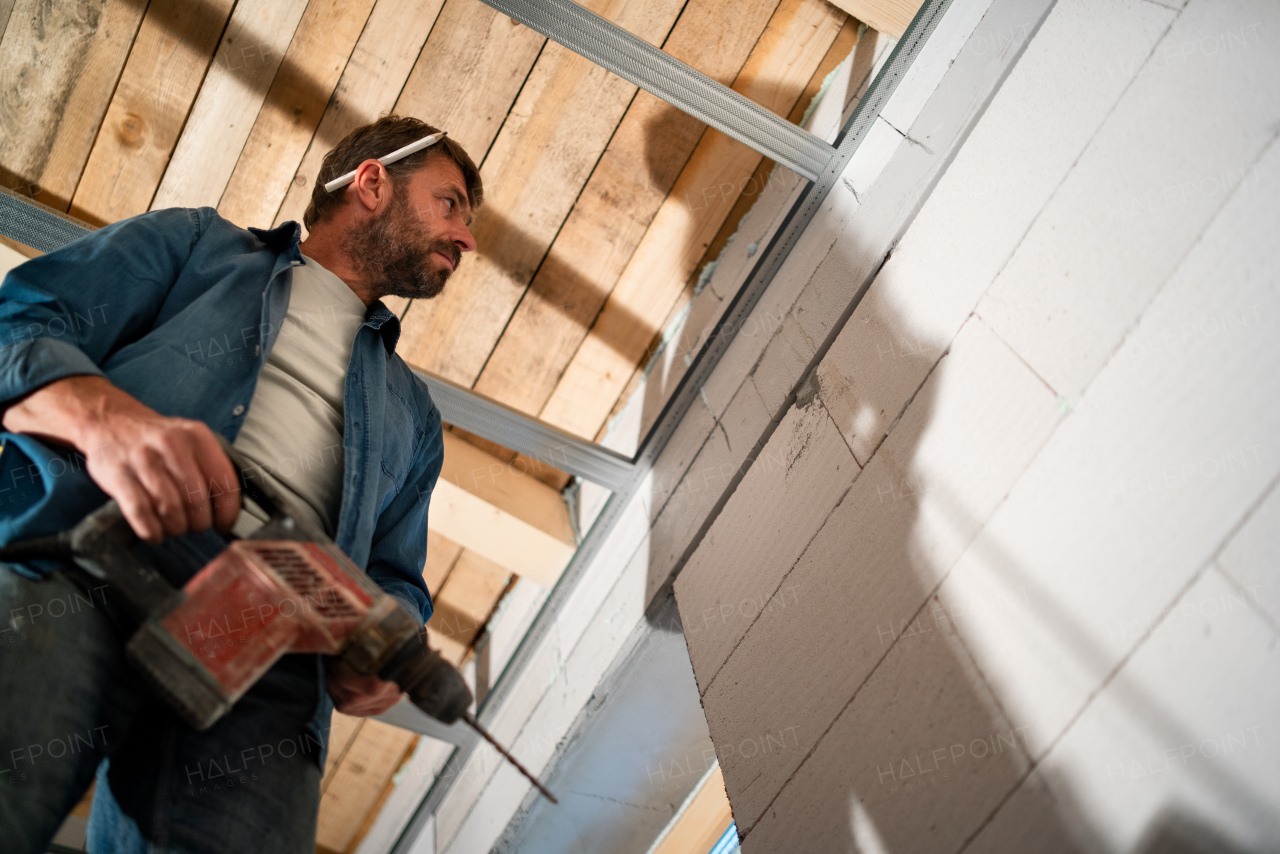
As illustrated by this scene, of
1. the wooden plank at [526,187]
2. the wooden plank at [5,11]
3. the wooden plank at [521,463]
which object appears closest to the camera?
the wooden plank at [5,11]

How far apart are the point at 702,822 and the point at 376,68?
8.55 ft

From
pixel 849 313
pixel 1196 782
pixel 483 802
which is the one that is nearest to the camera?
pixel 1196 782

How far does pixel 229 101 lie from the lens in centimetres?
213

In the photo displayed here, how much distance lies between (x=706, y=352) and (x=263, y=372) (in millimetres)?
1287

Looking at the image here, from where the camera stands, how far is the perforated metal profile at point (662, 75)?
1.64 m

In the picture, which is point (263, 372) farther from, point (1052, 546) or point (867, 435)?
point (1052, 546)

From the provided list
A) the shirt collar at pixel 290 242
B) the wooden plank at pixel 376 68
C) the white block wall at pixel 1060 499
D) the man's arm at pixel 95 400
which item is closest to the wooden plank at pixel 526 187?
the wooden plank at pixel 376 68

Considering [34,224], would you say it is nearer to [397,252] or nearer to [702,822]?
[397,252]

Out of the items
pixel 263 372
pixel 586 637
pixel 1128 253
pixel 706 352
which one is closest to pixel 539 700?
pixel 586 637

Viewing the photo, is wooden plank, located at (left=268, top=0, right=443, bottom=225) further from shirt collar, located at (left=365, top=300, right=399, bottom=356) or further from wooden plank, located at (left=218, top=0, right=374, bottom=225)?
shirt collar, located at (left=365, top=300, right=399, bottom=356)

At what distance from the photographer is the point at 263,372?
119cm

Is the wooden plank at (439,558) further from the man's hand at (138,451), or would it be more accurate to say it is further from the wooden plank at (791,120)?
the man's hand at (138,451)

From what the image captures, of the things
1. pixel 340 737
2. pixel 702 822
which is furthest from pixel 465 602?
pixel 702 822

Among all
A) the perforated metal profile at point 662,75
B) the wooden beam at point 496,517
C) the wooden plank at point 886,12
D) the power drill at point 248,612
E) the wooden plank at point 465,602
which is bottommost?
the wooden plank at point 465,602
